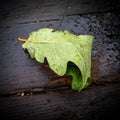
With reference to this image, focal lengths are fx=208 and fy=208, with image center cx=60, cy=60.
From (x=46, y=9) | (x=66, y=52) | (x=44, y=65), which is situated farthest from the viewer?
(x=46, y=9)

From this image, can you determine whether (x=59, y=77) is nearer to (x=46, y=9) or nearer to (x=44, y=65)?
(x=44, y=65)

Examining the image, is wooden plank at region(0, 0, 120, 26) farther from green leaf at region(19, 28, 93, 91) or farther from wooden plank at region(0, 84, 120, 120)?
wooden plank at region(0, 84, 120, 120)

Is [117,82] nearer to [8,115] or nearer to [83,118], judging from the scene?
[83,118]

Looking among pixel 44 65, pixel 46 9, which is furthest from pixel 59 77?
pixel 46 9

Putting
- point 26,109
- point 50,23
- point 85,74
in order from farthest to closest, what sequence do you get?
point 50,23, point 26,109, point 85,74

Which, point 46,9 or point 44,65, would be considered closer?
point 44,65

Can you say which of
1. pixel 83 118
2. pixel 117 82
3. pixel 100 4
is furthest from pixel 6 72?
pixel 100 4

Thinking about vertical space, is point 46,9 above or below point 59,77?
above

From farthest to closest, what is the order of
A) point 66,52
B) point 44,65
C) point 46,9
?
point 46,9, point 44,65, point 66,52
